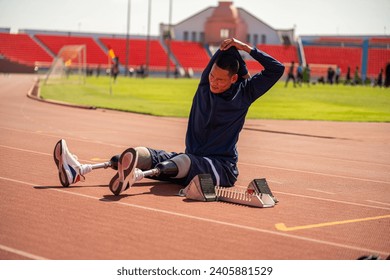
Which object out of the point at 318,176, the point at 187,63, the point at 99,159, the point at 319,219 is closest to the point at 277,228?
the point at 319,219

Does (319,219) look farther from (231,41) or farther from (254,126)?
(254,126)

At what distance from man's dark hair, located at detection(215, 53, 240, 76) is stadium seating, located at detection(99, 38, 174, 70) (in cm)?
8563

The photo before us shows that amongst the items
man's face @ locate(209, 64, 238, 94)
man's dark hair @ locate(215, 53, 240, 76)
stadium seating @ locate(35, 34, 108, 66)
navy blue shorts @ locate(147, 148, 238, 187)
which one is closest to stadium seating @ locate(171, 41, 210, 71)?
stadium seating @ locate(35, 34, 108, 66)

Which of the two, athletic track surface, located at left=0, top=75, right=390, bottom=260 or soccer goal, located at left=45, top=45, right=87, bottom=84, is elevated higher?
soccer goal, located at left=45, top=45, right=87, bottom=84

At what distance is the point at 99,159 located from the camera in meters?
10.6

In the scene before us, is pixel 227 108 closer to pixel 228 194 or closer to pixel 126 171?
pixel 228 194

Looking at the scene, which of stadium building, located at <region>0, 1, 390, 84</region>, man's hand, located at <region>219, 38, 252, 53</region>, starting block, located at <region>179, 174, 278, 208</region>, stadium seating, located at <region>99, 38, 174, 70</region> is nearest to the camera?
starting block, located at <region>179, 174, 278, 208</region>

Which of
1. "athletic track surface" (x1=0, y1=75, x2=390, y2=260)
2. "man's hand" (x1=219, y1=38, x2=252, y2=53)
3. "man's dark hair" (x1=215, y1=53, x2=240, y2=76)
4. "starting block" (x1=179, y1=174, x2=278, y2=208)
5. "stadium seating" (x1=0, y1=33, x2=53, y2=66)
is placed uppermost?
"stadium seating" (x1=0, y1=33, x2=53, y2=66)

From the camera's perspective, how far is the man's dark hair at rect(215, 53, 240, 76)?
7582 mm

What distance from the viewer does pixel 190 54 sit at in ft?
335

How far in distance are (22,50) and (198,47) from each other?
2636cm

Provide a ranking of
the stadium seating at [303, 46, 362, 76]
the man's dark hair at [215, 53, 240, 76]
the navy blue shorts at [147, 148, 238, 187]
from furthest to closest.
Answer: the stadium seating at [303, 46, 362, 76] → the navy blue shorts at [147, 148, 238, 187] → the man's dark hair at [215, 53, 240, 76]

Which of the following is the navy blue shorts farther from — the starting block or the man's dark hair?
the man's dark hair

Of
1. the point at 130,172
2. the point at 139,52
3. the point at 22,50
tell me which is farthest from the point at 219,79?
the point at 139,52
